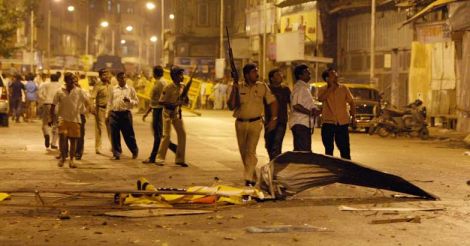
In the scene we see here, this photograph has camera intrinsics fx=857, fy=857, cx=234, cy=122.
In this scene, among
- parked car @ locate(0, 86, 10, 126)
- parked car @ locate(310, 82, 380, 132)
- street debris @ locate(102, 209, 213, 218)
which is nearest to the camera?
street debris @ locate(102, 209, 213, 218)

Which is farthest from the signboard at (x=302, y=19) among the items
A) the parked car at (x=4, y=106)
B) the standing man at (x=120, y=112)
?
the standing man at (x=120, y=112)

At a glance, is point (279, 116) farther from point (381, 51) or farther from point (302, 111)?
point (381, 51)

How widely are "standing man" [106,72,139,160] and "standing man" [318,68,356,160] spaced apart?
4.78 metres

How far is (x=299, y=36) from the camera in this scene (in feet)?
138

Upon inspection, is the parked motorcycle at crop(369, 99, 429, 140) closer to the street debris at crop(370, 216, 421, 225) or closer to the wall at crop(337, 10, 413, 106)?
the wall at crop(337, 10, 413, 106)

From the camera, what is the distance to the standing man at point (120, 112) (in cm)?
1711

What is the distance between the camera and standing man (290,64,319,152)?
42.2 feet

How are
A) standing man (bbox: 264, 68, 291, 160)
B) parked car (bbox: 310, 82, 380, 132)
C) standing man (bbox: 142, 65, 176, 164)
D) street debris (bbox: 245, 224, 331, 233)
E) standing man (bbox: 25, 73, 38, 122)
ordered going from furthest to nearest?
standing man (bbox: 25, 73, 38, 122)
parked car (bbox: 310, 82, 380, 132)
standing man (bbox: 142, 65, 176, 164)
standing man (bbox: 264, 68, 291, 160)
street debris (bbox: 245, 224, 331, 233)

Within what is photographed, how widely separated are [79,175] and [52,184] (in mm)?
1369

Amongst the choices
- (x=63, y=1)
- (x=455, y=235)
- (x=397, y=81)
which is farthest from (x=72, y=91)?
(x=63, y=1)

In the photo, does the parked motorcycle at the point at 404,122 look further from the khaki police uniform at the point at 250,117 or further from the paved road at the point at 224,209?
the khaki police uniform at the point at 250,117

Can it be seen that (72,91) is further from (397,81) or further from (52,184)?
(397,81)

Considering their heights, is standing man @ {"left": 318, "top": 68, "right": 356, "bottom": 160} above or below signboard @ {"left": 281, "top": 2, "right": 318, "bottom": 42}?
below

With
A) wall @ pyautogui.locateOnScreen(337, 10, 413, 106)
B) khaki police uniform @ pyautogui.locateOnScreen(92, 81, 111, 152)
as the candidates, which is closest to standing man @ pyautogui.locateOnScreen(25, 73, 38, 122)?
khaki police uniform @ pyautogui.locateOnScreen(92, 81, 111, 152)
